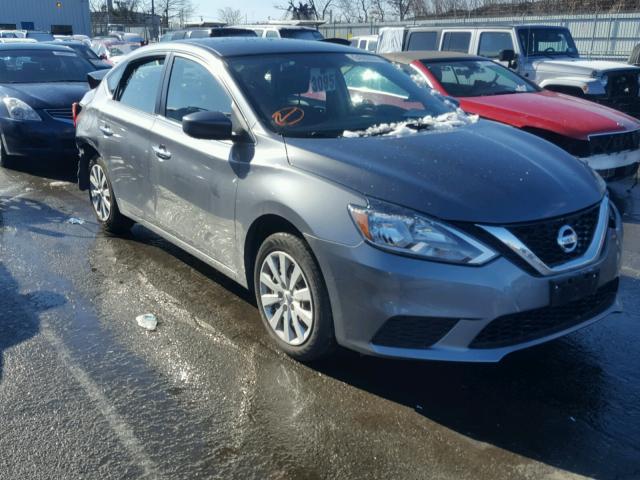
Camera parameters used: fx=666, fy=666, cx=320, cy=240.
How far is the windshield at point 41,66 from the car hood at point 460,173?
7223 mm

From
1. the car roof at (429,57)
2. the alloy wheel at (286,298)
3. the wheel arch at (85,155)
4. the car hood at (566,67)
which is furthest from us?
the car hood at (566,67)

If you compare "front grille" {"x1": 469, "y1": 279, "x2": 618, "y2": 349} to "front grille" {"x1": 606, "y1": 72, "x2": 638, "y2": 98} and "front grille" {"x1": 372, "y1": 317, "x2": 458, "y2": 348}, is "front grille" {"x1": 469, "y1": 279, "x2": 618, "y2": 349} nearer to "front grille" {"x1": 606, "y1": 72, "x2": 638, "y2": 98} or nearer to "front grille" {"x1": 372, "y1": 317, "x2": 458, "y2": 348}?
"front grille" {"x1": 372, "y1": 317, "x2": 458, "y2": 348}

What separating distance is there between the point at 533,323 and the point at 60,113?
23.5ft

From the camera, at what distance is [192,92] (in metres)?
4.60

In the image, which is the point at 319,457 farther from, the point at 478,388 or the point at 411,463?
the point at 478,388

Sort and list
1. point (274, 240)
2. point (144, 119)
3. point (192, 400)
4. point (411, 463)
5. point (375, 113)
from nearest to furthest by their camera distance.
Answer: point (411, 463) → point (192, 400) → point (274, 240) → point (375, 113) → point (144, 119)

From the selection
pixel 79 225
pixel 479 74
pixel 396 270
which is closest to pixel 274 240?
pixel 396 270

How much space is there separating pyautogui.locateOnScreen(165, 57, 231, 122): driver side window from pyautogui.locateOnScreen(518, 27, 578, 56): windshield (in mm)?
8068

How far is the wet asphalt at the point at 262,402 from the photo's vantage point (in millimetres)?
2920

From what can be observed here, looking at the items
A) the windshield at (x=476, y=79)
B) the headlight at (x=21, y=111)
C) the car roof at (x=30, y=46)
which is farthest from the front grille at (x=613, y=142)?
the car roof at (x=30, y=46)

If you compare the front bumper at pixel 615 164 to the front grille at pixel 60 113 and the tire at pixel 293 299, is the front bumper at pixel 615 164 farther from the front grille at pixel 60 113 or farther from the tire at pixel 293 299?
the front grille at pixel 60 113

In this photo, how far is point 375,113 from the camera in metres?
4.42

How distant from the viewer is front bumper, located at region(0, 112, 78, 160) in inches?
329

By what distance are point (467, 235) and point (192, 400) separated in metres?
1.62
